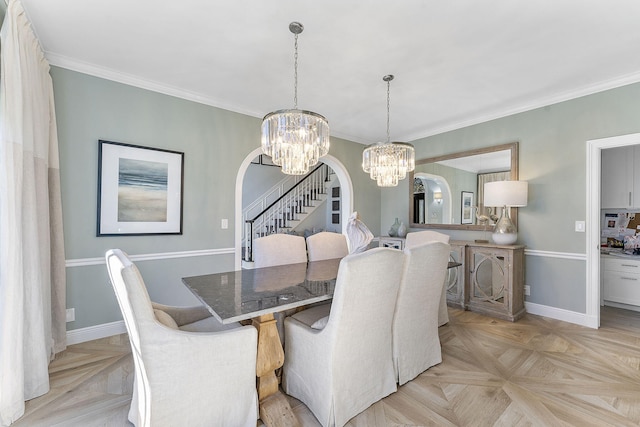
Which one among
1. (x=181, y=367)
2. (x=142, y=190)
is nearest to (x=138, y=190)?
(x=142, y=190)

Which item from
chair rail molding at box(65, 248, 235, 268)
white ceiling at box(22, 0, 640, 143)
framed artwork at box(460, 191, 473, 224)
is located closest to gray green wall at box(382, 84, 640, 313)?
white ceiling at box(22, 0, 640, 143)

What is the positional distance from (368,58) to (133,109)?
2312 millimetres

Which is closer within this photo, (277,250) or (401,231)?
(277,250)

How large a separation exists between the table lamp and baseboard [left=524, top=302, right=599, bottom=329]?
2.66ft

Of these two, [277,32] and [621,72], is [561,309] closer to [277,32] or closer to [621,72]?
[621,72]

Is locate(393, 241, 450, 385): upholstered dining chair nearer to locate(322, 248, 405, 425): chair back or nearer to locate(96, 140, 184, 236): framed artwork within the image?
locate(322, 248, 405, 425): chair back

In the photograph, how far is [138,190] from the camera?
2822 mm

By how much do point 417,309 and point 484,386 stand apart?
0.68 m

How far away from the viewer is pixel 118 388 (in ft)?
6.31

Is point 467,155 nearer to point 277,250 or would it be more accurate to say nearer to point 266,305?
point 277,250

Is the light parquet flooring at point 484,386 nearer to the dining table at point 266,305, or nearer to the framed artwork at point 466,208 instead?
the dining table at point 266,305

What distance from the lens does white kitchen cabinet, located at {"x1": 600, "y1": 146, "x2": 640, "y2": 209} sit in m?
3.51

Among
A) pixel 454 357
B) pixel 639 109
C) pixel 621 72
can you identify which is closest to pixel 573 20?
pixel 621 72

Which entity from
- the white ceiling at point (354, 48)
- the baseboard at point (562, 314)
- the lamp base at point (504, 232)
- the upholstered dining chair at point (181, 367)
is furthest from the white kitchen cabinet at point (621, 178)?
the upholstered dining chair at point (181, 367)
